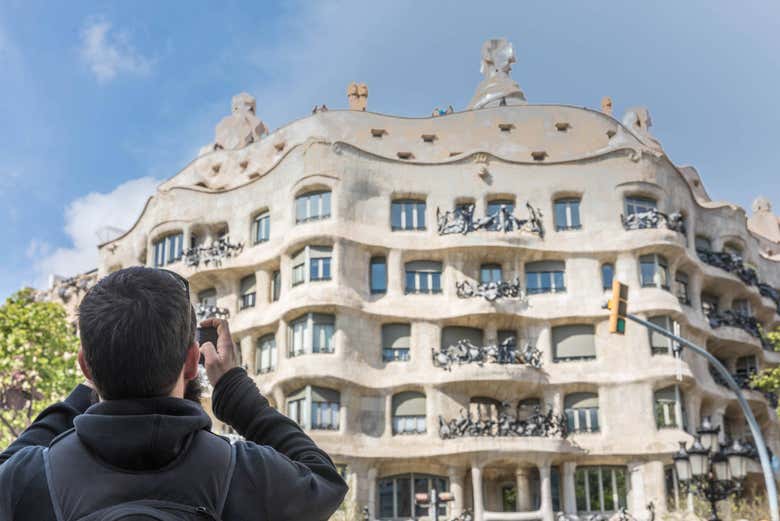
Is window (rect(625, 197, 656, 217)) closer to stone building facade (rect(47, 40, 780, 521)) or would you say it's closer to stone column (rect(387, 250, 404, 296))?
stone building facade (rect(47, 40, 780, 521))

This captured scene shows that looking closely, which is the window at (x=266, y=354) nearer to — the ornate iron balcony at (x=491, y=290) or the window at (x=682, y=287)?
the ornate iron balcony at (x=491, y=290)

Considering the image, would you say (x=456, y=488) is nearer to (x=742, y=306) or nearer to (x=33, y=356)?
(x=33, y=356)

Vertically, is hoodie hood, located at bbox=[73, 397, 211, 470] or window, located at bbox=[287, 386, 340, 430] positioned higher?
window, located at bbox=[287, 386, 340, 430]

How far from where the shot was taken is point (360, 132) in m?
39.4

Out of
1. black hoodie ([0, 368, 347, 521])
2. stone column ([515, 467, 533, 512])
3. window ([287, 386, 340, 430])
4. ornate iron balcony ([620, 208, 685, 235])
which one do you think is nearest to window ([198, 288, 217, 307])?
window ([287, 386, 340, 430])

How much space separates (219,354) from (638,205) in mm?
36407

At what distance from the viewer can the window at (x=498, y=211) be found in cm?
3638

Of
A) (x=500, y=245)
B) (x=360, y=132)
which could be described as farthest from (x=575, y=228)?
(x=360, y=132)

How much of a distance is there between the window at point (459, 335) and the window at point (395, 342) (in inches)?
52.3

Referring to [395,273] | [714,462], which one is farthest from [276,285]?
[714,462]

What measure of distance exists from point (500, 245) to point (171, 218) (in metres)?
13.6

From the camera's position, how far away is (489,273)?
36656 mm

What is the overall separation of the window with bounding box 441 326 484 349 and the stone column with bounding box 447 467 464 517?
4.48m

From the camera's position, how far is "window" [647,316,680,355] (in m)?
34.9
